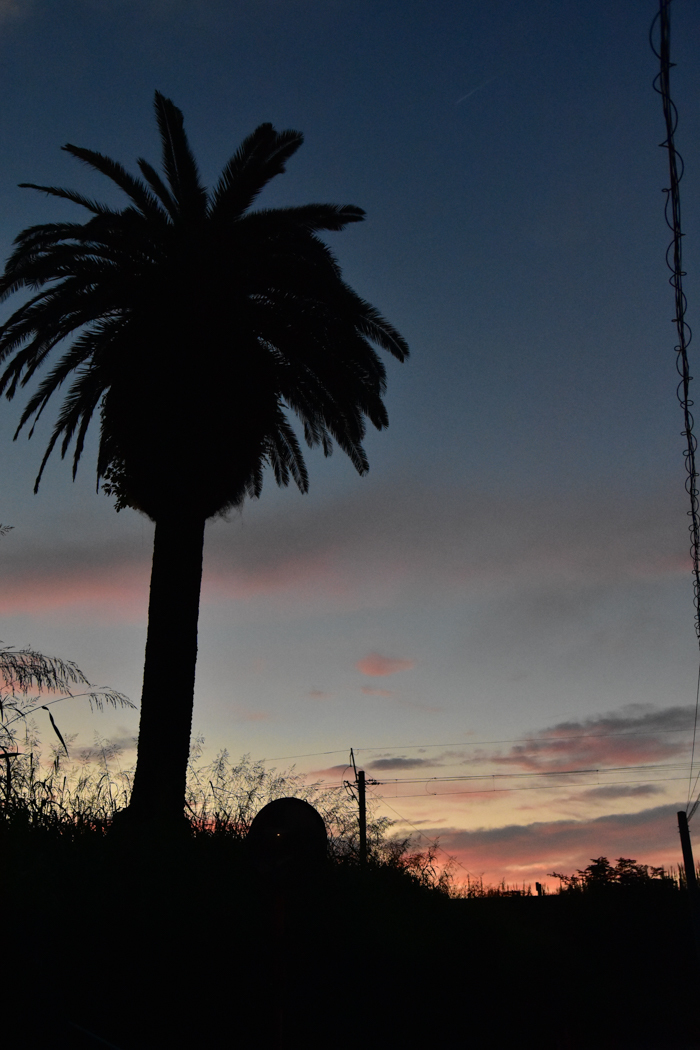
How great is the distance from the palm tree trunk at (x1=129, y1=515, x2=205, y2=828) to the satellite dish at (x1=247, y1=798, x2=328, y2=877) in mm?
4542

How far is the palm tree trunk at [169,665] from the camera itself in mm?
14992

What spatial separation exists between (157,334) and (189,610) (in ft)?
16.5

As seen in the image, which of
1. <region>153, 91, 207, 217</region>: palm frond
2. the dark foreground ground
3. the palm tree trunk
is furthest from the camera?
<region>153, 91, 207, 217</region>: palm frond

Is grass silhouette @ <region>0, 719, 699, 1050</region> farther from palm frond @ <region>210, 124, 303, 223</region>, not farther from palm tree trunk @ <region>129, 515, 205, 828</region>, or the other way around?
palm frond @ <region>210, 124, 303, 223</region>

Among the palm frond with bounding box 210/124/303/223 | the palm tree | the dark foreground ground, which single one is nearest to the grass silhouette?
the dark foreground ground

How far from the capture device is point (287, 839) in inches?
386

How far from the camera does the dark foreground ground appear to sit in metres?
8.73

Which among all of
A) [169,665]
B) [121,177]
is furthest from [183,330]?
[169,665]

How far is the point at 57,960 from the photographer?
351 inches

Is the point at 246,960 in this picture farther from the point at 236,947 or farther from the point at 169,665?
the point at 169,665

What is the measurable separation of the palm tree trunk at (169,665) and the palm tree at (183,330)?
0.03 meters

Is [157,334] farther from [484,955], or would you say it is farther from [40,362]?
[484,955]

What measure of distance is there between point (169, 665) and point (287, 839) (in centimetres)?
639

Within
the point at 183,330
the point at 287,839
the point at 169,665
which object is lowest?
the point at 287,839
